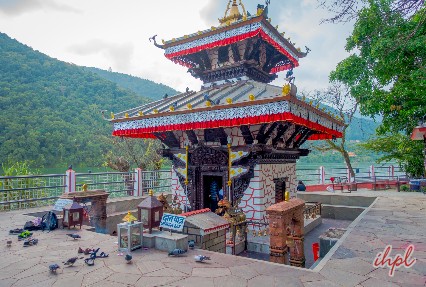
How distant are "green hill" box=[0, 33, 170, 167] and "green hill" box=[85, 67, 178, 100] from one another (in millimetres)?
32452

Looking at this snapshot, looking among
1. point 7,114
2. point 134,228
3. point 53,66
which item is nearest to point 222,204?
point 134,228

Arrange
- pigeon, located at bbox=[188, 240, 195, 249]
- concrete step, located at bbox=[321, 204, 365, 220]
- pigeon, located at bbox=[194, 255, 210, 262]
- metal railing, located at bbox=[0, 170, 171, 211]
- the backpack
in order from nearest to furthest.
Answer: pigeon, located at bbox=[194, 255, 210, 262] → pigeon, located at bbox=[188, 240, 195, 249] → the backpack → metal railing, located at bbox=[0, 170, 171, 211] → concrete step, located at bbox=[321, 204, 365, 220]

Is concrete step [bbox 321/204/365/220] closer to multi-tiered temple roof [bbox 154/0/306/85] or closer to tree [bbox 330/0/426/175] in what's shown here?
tree [bbox 330/0/426/175]

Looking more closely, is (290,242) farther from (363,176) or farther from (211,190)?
(363,176)

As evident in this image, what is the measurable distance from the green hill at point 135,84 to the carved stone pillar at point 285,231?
92.4 m

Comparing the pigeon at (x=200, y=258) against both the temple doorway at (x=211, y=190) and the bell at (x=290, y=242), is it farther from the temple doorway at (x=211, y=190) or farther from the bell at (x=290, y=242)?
the temple doorway at (x=211, y=190)

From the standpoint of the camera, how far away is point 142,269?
16.4 feet

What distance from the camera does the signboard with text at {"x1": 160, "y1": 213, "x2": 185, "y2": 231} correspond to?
591cm

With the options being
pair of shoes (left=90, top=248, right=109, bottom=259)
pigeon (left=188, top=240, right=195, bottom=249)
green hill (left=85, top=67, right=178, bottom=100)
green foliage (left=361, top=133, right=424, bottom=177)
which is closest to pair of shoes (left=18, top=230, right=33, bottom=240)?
pair of shoes (left=90, top=248, right=109, bottom=259)

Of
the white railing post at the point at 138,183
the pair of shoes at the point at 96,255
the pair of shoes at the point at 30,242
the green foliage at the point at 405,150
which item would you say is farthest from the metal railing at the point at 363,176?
the pair of shoes at the point at 30,242

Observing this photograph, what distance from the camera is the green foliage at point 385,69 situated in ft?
33.7

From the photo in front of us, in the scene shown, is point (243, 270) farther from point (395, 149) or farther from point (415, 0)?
point (395, 149)

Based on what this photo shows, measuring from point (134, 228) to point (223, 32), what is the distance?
7.88 meters

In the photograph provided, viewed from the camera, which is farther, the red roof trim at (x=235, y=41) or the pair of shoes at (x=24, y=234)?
the red roof trim at (x=235, y=41)
